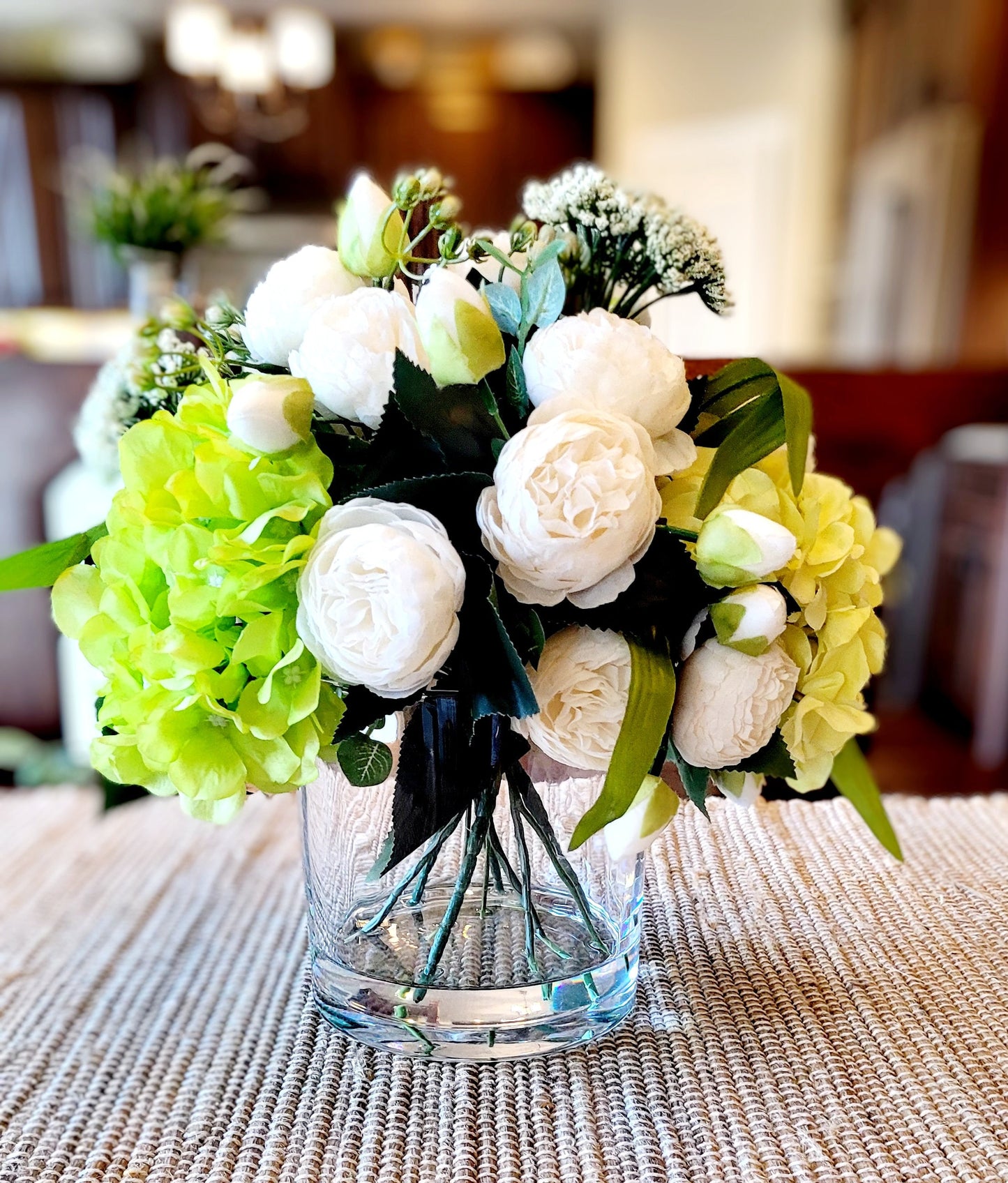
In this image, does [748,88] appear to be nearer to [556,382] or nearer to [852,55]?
[852,55]

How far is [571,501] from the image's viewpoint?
353mm

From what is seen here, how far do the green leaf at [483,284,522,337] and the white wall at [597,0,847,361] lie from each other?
10.9 feet

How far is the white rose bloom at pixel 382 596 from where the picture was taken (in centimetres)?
35

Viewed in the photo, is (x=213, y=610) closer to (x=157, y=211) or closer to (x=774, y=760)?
(x=774, y=760)

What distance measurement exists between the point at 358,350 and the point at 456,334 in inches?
1.5

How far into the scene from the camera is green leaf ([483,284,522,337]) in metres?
0.41

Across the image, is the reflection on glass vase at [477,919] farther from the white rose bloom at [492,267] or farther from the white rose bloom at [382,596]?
the white rose bloom at [492,267]

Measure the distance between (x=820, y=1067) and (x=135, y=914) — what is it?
1.38 ft

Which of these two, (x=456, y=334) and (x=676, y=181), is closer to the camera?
(x=456, y=334)

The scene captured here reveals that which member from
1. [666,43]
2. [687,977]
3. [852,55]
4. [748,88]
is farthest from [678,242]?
[666,43]

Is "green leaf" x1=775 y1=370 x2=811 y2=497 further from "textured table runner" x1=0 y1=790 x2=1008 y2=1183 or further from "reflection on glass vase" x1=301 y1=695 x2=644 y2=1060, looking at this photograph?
"textured table runner" x1=0 y1=790 x2=1008 y2=1183

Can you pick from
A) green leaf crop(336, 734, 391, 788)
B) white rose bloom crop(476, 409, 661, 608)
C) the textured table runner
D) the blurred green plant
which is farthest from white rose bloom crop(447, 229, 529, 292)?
the blurred green plant

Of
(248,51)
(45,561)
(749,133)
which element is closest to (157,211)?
(45,561)

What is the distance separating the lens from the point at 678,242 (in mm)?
452
